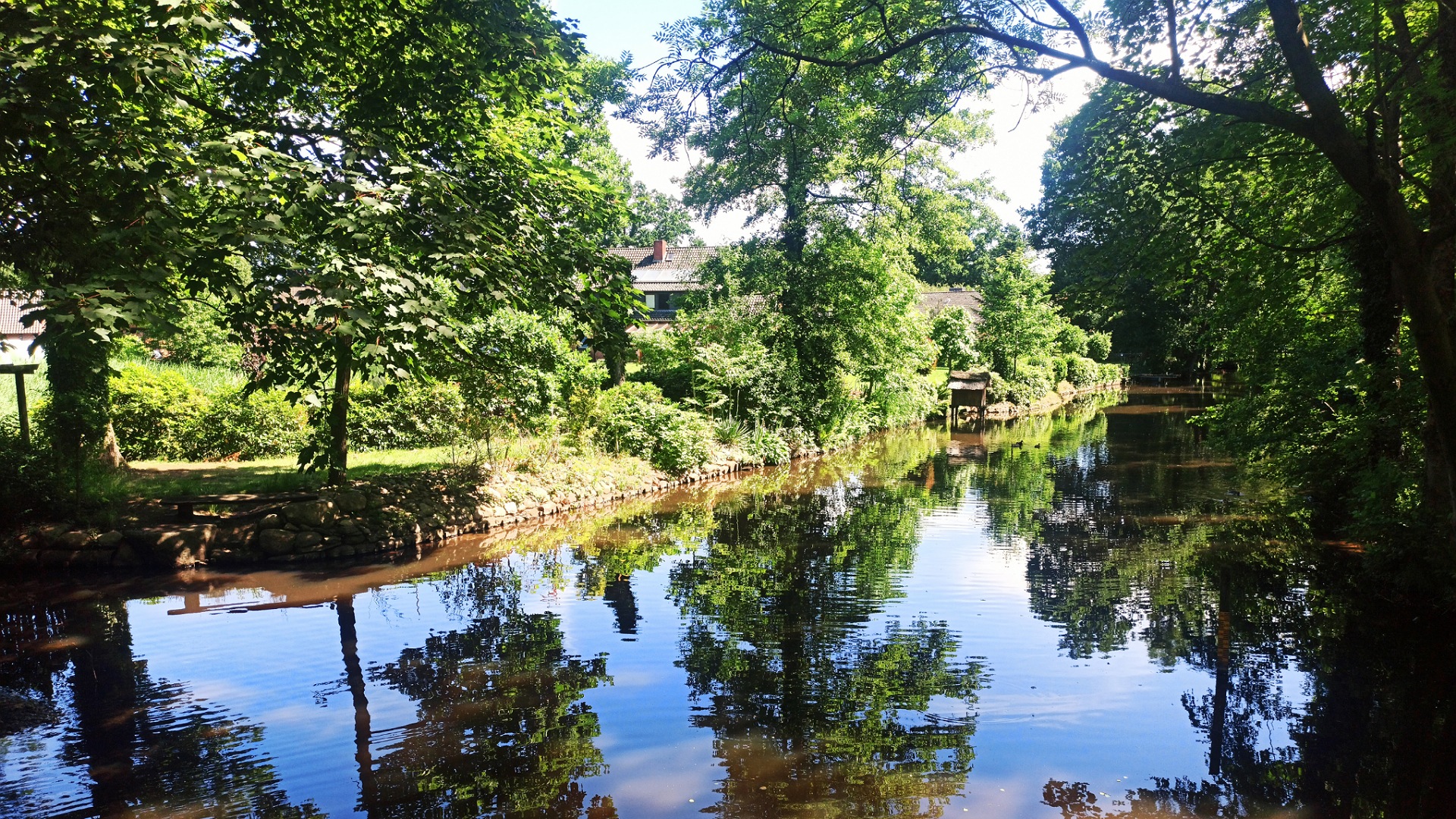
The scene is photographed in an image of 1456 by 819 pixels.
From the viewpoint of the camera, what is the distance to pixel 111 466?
1372 cm

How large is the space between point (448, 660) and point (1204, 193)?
7.95m

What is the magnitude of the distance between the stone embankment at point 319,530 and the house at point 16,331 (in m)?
2.41

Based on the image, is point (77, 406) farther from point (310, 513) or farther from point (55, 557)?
point (310, 513)

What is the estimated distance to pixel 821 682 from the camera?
23.6 ft

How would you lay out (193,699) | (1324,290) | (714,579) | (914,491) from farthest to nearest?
(914,491) → (1324,290) → (714,579) → (193,699)

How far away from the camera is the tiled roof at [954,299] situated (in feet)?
165

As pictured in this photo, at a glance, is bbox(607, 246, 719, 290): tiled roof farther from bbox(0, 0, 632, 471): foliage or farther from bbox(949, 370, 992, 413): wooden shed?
bbox(0, 0, 632, 471): foliage

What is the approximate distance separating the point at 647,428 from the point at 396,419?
5.23 m

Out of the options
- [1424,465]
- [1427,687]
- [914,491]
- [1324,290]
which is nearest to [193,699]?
[1427,687]

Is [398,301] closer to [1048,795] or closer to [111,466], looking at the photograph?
[1048,795]

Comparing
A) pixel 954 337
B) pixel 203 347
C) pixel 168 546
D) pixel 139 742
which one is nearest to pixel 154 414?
pixel 203 347

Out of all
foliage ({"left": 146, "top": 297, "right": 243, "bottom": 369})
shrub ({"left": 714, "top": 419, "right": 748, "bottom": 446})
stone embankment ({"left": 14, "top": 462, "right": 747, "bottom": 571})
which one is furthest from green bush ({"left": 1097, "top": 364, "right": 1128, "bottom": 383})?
foliage ({"left": 146, "top": 297, "right": 243, "bottom": 369})

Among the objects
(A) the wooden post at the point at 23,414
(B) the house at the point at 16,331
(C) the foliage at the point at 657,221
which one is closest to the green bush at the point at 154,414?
(B) the house at the point at 16,331

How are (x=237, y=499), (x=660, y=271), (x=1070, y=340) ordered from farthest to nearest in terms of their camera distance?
(x=660, y=271) < (x=1070, y=340) < (x=237, y=499)
